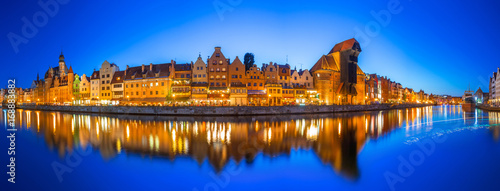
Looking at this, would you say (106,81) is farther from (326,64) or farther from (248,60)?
(326,64)

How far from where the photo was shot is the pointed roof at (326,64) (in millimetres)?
68100

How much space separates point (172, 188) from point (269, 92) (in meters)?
47.7

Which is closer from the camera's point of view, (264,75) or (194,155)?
(194,155)

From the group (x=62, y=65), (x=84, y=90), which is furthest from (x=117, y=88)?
(x=62, y=65)

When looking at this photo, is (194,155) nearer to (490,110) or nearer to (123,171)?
(123,171)

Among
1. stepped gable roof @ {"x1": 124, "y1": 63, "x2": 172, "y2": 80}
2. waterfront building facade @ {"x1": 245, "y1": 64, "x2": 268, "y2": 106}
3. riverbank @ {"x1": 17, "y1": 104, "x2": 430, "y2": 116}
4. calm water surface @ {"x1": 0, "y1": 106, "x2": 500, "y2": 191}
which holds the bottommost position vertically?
calm water surface @ {"x1": 0, "y1": 106, "x2": 500, "y2": 191}

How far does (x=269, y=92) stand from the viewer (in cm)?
5878

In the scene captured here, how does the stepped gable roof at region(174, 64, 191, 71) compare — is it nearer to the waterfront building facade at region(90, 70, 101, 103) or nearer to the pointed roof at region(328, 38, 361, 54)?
the waterfront building facade at region(90, 70, 101, 103)

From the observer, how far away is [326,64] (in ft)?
226

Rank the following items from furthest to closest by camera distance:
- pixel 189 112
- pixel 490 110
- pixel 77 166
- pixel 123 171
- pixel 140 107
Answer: pixel 490 110 → pixel 140 107 → pixel 189 112 → pixel 77 166 → pixel 123 171

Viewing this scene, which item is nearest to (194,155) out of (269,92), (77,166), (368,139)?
(77,166)

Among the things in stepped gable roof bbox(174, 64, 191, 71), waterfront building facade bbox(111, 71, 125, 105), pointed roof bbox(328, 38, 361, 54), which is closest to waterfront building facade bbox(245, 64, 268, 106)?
stepped gable roof bbox(174, 64, 191, 71)

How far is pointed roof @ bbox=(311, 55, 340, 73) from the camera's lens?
6810cm

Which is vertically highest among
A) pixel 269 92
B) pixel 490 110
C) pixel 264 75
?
pixel 264 75
